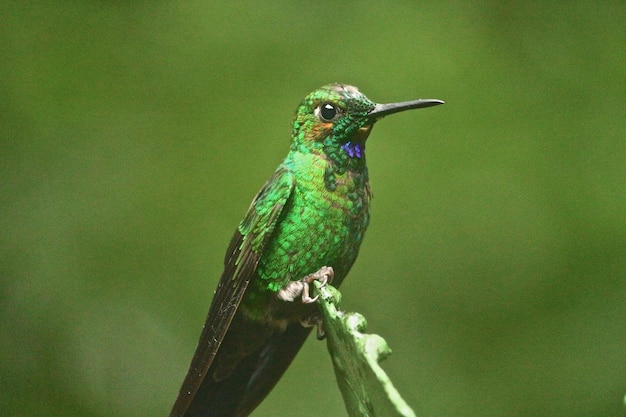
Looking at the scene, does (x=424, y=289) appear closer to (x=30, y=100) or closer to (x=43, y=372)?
(x=43, y=372)

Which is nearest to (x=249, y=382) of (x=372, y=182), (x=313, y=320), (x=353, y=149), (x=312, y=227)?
(x=313, y=320)

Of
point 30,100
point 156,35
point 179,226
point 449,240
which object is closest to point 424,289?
point 449,240

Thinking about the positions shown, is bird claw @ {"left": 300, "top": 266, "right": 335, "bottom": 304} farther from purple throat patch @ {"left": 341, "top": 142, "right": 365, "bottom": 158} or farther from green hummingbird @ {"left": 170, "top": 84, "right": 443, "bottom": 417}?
purple throat patch @ {"left": 341, "top": 142, "right": 365, "bottom": 158}

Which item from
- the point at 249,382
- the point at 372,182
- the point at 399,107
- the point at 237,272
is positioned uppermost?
the point at 372,182

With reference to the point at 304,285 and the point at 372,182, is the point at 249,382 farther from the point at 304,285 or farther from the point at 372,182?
the point at 372,182

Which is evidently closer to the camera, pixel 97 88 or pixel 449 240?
pixel 97 88

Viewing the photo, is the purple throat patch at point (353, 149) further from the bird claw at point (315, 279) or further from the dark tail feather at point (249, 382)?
the dark tail feather at point (249, 382)

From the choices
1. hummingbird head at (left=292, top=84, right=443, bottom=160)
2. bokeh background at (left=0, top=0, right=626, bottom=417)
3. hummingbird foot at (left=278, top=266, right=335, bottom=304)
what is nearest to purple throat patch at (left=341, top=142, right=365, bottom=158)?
hummingbird head at (left=292, top=84, right=443, bottom=160)

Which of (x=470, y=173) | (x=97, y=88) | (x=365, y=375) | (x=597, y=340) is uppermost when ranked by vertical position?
(x=97, y=88)
